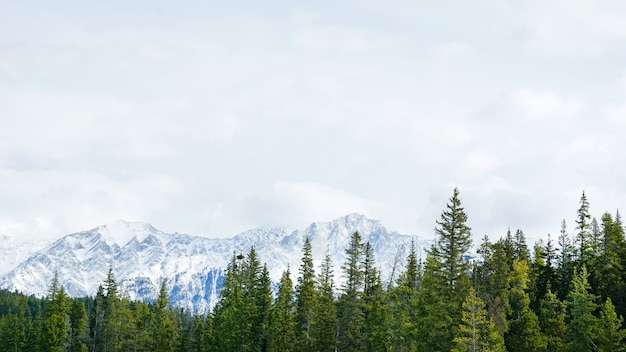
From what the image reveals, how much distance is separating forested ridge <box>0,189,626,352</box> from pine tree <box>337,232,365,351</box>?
15 centimetres

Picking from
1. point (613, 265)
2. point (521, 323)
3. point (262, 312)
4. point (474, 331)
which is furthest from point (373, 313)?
point (613, 265)

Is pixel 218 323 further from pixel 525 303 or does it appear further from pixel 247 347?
pixel 525 303

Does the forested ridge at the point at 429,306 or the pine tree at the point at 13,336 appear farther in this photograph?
the pine tree at the point at 13,336

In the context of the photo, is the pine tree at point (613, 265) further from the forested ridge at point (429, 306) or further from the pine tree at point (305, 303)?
the pine tree at point (305, 303)

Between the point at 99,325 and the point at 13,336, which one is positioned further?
the point at 13,336

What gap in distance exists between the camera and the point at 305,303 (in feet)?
291

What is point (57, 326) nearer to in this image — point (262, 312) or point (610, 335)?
point (262, 312)

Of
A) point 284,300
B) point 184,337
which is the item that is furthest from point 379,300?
point 184,337

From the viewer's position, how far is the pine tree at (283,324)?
283 ft

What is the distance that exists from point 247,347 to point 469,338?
4317 centimetres

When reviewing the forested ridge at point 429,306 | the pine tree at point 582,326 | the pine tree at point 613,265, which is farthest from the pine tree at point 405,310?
the pine tree at point 613,265

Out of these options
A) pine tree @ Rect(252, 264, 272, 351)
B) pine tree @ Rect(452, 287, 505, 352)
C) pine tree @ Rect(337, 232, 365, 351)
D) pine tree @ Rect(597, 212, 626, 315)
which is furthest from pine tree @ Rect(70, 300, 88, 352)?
pine tree @ Rect(597, 212, 626, 315)

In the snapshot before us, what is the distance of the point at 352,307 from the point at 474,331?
27.7 meters

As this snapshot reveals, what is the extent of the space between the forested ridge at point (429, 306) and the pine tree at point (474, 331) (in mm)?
116
